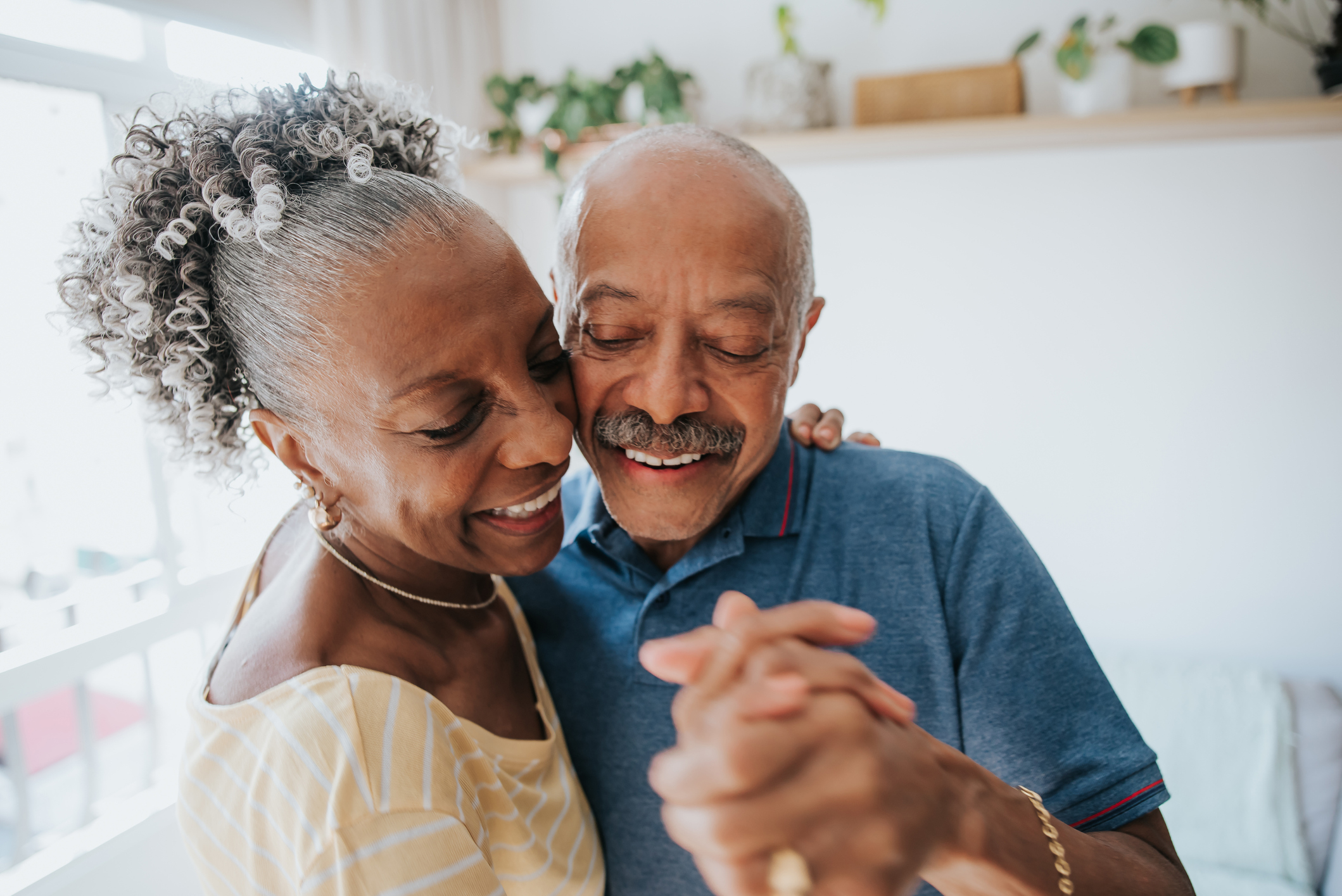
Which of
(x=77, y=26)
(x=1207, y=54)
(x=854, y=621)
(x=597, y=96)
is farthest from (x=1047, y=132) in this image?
(x=77, y=26)

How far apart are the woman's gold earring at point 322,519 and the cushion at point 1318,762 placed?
2929 mm

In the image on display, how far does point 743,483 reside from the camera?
1186 millimetres

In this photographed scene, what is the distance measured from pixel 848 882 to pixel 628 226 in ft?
2.70

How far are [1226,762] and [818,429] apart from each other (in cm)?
214

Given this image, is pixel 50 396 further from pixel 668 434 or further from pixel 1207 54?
pixel 1207 54

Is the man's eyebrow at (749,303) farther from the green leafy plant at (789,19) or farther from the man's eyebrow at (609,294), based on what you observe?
the green leafy plant at (789,19)

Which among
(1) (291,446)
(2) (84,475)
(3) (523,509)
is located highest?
(1) (291,446)

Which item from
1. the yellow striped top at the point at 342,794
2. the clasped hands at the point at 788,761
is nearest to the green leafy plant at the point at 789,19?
the yellow striped top at the point at 342,794

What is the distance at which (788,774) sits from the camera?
1.47ft

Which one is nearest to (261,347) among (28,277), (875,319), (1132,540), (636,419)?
(636,419)

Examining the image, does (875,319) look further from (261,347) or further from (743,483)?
(261,347)

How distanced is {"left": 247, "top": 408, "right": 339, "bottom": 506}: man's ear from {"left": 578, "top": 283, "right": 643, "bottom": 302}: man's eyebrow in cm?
40

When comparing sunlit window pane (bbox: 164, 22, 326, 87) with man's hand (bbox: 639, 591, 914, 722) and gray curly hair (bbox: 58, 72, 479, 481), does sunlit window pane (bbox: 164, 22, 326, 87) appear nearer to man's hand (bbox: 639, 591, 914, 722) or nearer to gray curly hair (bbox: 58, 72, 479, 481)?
gray curly hair (bbox: 58, 72, 479, 481)

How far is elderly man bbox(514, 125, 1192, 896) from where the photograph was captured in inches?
38.5
